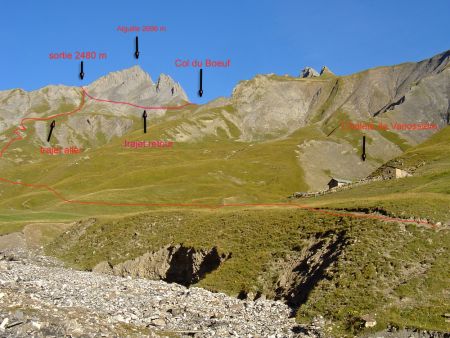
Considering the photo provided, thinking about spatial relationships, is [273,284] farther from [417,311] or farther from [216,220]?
[216,220]

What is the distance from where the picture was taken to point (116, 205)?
116m

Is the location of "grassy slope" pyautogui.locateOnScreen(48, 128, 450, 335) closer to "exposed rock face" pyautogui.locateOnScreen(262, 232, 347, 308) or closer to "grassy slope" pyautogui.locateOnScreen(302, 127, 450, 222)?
"grassy slope" pyautogui.locateOnScreen(302, 127, 450, 222)

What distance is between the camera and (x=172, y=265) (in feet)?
186

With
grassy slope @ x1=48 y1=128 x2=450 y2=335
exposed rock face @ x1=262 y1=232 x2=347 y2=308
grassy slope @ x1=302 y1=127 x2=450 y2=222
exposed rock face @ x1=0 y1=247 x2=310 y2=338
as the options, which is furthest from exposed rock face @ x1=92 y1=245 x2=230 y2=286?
grassy slope @ x1=302 y1=127 x2=450 y2=222

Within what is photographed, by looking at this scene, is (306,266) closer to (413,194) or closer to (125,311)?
(125,311)

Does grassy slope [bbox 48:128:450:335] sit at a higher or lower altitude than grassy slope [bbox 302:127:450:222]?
lower

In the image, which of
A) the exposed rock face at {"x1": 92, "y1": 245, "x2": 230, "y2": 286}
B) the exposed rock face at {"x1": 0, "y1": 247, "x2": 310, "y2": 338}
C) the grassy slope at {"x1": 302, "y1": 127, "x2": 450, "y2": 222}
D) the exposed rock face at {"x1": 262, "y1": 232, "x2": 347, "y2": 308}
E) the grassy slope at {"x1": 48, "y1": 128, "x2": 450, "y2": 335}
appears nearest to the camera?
the exposed rock face at {"x1": 0, "y1": 247, "x2": 310, "y2": 338}

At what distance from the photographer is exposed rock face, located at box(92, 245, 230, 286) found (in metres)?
53.2

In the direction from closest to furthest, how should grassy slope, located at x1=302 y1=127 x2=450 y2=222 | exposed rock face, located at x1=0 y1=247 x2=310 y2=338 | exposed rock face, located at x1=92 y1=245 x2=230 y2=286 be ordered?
1. exposed rock face, located at x1=0 y1=247 x2=310 y2=338
2. grassy slope, located at x1=302 y1=127 x2=450 y2=222
3. exposed rock face, located at x1=92 y1=245 x2=230 y2=286

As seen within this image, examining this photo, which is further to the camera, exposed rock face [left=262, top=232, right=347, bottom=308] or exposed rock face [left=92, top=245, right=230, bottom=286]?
exposed rock face [left=92, top=245, right=230, bottom=286]

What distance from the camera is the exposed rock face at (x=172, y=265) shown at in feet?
174

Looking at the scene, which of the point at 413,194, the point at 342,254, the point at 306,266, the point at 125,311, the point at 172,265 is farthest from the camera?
the point at 413,194

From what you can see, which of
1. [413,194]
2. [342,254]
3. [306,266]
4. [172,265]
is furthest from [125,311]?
[413,194]

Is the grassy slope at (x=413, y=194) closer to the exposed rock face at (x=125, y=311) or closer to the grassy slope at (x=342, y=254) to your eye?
the grassy slope at (x=342, y=254)
